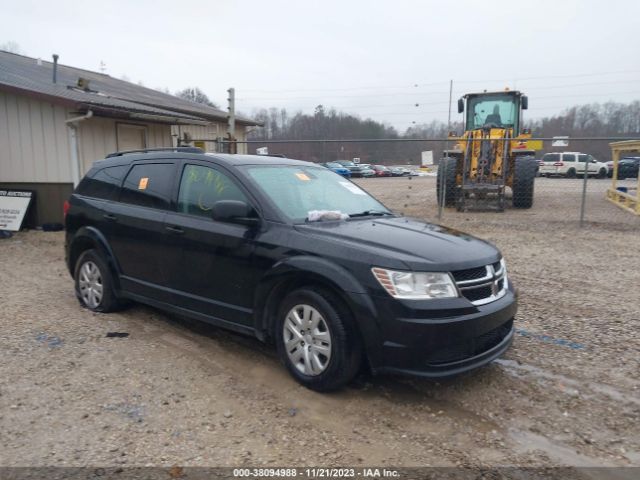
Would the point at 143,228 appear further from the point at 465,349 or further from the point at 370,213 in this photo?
the point at 465,349

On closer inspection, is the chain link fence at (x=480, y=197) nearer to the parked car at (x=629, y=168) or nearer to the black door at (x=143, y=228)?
the black door at (x=143, y=228)

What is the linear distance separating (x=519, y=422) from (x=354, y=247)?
1.57 m

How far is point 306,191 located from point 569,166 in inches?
1287

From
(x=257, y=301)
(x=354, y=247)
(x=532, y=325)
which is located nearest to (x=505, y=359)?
(x=532, y=325)

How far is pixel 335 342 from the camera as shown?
130 inches

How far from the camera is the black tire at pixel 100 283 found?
5.06m

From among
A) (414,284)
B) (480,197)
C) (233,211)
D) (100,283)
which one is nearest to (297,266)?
(233,211)

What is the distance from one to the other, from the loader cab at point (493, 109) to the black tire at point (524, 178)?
1.45 meters

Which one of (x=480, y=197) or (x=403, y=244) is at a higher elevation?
(x=403, y=244)

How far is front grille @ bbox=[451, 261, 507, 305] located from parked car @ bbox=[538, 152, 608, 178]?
31.1 metres

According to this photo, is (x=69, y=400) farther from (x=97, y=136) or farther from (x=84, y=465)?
(x=97, y=136)

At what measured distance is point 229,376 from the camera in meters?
3.78

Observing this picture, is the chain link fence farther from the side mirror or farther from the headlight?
the headlight

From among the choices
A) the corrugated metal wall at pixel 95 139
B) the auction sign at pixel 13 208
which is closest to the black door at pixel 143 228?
the corrugated metal wall at pixel 95 139
